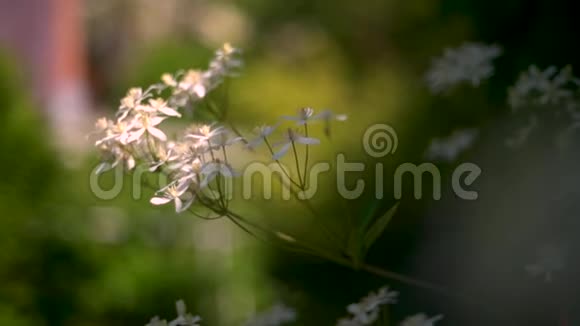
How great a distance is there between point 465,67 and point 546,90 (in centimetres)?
17

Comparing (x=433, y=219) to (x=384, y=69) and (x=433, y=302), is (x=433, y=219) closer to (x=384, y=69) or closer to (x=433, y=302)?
(x=433, y=302)

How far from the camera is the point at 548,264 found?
0.90 metres

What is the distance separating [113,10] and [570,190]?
Result: 11.5 meters

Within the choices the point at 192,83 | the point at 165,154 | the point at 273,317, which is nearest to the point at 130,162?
the point at 165,154

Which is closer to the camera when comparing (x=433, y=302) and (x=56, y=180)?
(x=433, y=302)

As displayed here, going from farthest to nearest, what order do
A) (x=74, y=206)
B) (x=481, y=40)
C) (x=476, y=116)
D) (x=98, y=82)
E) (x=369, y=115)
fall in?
(x=98, y=82)
(x=369, y=115)
(x=74, y=206)
(x=481, y=40)
(x=476, y=116)

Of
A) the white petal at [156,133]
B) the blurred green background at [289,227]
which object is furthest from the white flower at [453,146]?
the white petal at [156,133]

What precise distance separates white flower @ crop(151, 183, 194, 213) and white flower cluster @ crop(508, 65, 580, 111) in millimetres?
477

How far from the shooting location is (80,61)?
7.53m

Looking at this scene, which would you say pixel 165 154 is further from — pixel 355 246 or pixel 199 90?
pixel 355 246

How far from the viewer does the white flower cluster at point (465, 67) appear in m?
1.16

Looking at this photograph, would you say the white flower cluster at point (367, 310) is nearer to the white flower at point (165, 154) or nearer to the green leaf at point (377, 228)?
the green leaf at point (377, 228)

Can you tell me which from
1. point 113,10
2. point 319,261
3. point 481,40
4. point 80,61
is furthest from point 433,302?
point 113,10

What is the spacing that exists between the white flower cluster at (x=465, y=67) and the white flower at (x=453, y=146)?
0.25ft
